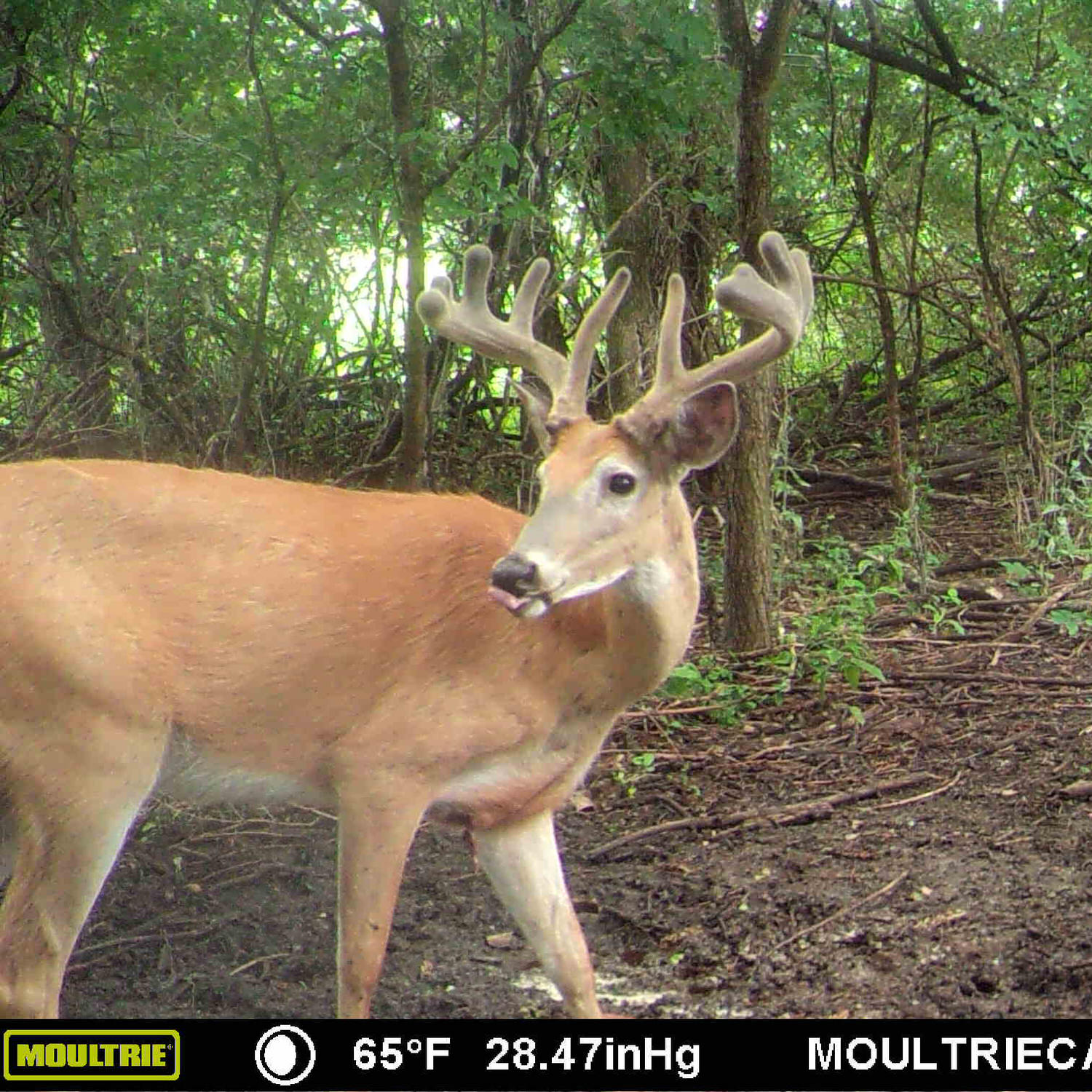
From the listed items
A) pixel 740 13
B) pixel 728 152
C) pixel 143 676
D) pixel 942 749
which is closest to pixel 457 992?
pixel 143 676

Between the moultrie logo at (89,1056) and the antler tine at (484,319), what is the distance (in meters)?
2.12

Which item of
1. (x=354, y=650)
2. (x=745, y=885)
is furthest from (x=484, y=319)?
(x=745, y=885)

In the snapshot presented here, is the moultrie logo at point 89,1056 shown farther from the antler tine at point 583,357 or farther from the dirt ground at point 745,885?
the antler tine at point 583,357

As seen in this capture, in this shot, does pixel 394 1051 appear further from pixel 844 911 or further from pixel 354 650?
pixel 844 911

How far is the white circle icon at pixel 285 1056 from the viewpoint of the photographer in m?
3.71

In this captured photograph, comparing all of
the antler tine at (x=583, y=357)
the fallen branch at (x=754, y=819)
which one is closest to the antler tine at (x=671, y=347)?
the antler tine at (x=583, y=357)

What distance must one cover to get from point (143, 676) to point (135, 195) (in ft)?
13.6

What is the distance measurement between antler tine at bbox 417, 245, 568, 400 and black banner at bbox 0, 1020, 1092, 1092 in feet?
6.12

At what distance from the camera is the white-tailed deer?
12.0 ft

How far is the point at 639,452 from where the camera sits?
3.96m

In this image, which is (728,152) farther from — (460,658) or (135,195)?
(460,658)

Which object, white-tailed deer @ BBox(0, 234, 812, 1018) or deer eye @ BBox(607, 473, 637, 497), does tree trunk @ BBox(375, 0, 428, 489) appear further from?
deer eye @ BBox(607, 473, 637, 497)

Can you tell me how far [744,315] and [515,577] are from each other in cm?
115

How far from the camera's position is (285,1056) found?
12.4 feet
